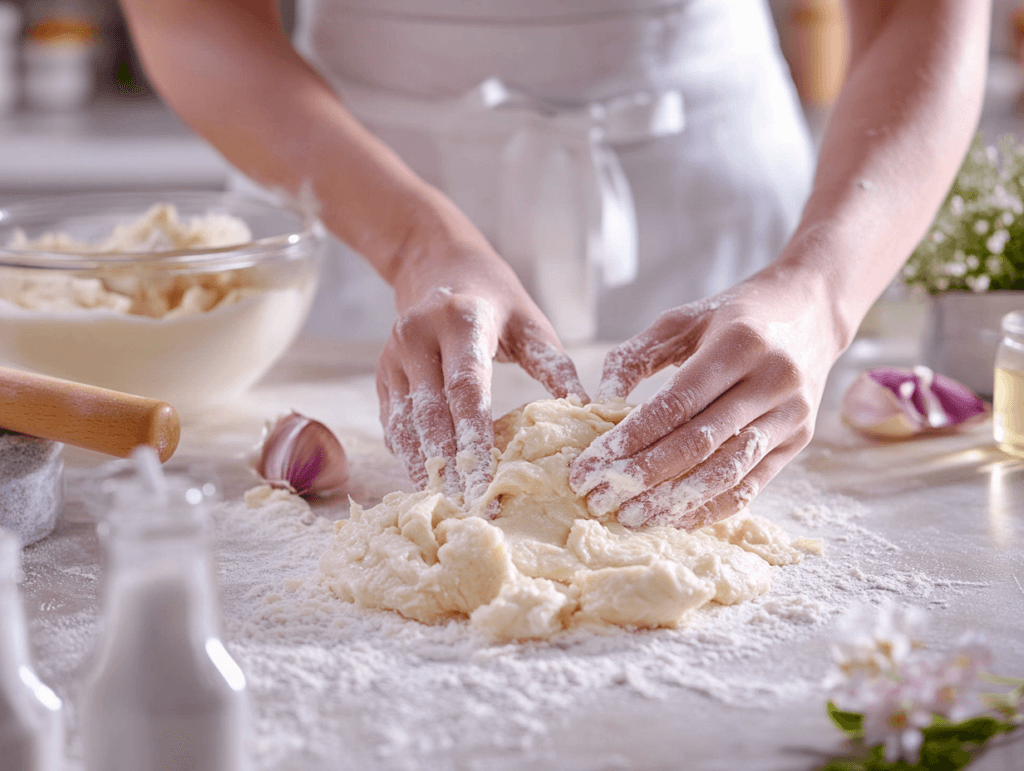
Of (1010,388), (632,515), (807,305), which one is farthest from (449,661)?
(1010,388)

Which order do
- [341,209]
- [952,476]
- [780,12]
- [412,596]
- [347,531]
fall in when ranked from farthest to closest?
[780,12], [341,209], [952,476], [347,531], [412,596]

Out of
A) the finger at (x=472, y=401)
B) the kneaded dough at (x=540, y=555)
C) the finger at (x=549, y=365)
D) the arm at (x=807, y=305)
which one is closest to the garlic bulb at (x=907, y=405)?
the arm at (x=807, y=305)

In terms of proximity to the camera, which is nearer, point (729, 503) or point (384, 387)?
point (729, 503)

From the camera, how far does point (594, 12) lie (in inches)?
72.5

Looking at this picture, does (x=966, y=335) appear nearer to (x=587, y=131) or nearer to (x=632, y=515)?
(x=587, y=131)

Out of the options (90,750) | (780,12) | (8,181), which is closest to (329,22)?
(90,750)

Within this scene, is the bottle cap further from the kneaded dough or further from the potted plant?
the potted plant

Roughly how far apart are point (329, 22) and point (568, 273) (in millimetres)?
698

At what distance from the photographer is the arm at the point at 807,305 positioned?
1.11m

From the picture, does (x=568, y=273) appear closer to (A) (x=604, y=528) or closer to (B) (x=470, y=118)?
(B) (x=470, y=118)

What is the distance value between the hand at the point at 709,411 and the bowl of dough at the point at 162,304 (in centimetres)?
63

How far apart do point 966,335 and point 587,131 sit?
2.50ft

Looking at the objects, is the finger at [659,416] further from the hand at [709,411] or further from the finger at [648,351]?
the finger at [648,351]

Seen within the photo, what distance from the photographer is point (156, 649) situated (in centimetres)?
63
